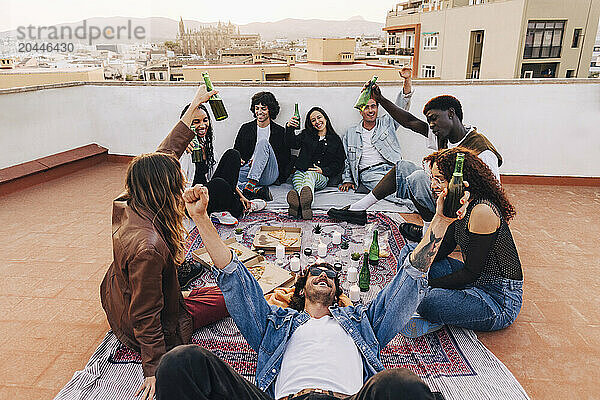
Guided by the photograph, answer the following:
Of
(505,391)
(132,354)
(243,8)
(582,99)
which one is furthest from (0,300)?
(243,8)

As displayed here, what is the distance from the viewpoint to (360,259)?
3.00 m

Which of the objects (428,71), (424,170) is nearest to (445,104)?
(424,170)

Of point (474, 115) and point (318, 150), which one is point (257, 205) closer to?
point (318, 150)

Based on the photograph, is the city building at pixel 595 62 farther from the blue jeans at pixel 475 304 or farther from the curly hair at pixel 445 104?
the blue jeans at pixel 475 304

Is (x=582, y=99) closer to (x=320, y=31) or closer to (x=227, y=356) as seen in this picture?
(x=227, y=356)

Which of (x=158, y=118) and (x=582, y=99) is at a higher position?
(x=582, y=99)

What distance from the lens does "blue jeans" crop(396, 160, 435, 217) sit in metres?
3.22

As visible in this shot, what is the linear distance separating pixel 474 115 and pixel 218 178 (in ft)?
9.66

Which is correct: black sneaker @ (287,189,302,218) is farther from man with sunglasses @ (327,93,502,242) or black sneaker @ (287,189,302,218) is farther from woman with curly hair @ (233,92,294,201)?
woman with curly hair @ (233,92,294,201)

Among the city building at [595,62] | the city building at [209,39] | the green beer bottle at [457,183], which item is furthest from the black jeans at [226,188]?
the city building at [209,39]

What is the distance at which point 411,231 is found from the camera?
3379mm

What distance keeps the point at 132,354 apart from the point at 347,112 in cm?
348

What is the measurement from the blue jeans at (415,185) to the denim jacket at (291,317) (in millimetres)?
1614

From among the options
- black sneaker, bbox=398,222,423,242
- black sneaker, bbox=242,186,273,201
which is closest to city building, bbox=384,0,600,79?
black sneaker, bbox=242,186,273,201
